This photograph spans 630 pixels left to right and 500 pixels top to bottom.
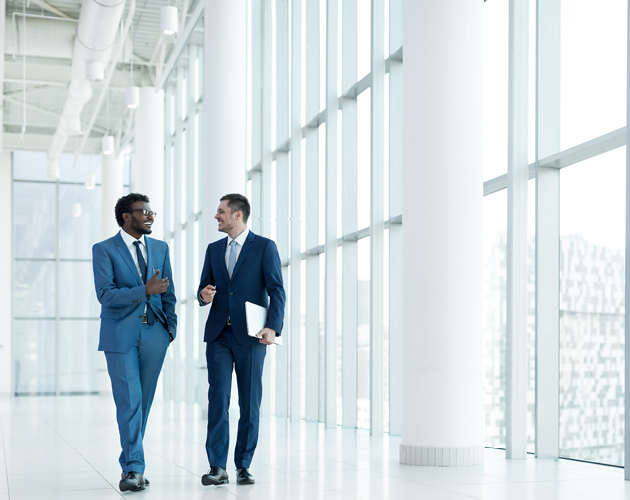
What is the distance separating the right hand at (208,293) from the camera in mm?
4824

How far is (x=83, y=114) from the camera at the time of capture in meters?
22.3

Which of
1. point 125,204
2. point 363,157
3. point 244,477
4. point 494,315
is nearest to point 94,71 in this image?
point 363,157

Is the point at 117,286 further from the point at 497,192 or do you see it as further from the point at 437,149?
the point at 497,192

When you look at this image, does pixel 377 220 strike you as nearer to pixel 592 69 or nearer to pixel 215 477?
pixel 592 69

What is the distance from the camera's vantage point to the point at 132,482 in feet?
14.9

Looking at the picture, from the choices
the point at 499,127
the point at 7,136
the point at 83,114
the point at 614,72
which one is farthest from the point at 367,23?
the point at 7,136

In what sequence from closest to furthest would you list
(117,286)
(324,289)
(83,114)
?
(117,286)
(324,289)
(83,114)

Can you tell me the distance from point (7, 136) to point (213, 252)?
19.6 meters

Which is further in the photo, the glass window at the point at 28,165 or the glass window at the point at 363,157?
the glass window at the point at 28,165

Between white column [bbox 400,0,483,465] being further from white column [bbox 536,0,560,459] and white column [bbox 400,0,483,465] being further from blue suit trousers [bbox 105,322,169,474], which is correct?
blue suit trousers [bbox 105,322,169,474]

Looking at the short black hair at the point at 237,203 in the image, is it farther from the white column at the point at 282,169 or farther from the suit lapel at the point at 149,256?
the white column at the point at 282,169

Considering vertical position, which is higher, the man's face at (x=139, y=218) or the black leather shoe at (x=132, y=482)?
the man's face at (x=139, y=218)

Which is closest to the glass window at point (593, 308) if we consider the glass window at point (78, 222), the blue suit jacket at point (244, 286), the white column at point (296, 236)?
the blue suit jacket at point (244, 286)

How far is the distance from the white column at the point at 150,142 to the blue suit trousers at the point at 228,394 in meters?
13.1
